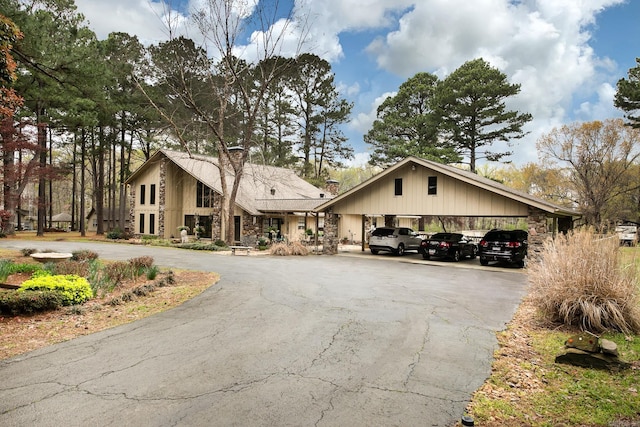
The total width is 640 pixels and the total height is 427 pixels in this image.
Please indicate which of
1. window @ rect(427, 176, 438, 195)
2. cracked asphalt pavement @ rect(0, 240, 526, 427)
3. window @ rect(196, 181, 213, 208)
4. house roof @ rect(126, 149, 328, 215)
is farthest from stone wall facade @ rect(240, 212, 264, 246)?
cracked asphalt pavement @ rect(0, 240, 526, 427)

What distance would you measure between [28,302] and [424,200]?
15914 mm

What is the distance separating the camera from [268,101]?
3831cm

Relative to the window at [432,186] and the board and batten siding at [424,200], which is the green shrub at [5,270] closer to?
the board and batten siding at [424,200]

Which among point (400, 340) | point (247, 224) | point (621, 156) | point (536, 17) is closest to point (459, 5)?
point (536, 17)

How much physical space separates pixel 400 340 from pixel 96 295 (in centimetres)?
739

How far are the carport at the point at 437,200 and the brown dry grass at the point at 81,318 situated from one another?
1180 centimetres

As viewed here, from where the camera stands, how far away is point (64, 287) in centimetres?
828

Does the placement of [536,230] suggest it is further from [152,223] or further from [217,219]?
[152,223]

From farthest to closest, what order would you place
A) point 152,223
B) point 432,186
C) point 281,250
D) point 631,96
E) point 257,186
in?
1. point 257,186
2. point 152,223
3. point 631,96
4. point 281,250
5. point 432,186

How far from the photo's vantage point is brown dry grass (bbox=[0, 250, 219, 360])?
604cm

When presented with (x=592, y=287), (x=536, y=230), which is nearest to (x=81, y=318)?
(x=592, y=287)

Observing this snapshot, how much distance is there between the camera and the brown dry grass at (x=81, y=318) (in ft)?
19.8

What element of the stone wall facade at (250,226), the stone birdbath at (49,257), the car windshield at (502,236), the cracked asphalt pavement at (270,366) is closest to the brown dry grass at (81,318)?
the cracked asphalt pavement at (270,366)

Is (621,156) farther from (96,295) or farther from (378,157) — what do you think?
(96,295)
